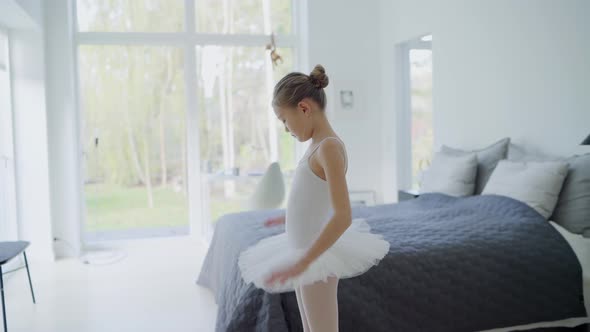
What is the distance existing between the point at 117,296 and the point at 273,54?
113 inches

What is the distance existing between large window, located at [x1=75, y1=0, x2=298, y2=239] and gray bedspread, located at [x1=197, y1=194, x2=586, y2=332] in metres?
2.55

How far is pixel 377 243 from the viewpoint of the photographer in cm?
178

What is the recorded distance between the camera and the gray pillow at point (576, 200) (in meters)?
2.73

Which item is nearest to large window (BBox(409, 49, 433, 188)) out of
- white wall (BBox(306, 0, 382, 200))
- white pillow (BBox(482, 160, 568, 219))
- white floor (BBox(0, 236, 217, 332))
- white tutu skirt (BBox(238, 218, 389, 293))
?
white wall (BBox(306, 0, 382, 200))

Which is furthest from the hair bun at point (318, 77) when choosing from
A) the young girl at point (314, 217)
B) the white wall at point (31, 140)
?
the white wall at point (31, 140)

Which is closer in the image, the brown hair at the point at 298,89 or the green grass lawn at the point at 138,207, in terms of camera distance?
the brown hair at the point at 298,89

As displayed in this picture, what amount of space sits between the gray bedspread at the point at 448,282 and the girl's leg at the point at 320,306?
0.53 meters

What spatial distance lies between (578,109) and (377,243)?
1.96 meters

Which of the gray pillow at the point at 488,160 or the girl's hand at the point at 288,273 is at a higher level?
the gray pillow at the point at 488,160

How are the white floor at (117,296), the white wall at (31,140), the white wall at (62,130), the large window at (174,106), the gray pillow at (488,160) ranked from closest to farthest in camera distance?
the white floor at (117,296)
the gray pillow at (488,160)
the white wall at (31,140)
the white wall at (62,130)
the large window at (174,106)

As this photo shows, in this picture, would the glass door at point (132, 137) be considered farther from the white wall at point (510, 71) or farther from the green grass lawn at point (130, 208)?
the white wall at point (510, 71)

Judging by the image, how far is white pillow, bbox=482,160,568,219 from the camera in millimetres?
2799

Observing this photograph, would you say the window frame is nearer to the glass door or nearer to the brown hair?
the glass door

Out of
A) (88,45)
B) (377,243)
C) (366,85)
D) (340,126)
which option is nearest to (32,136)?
(88,45)
